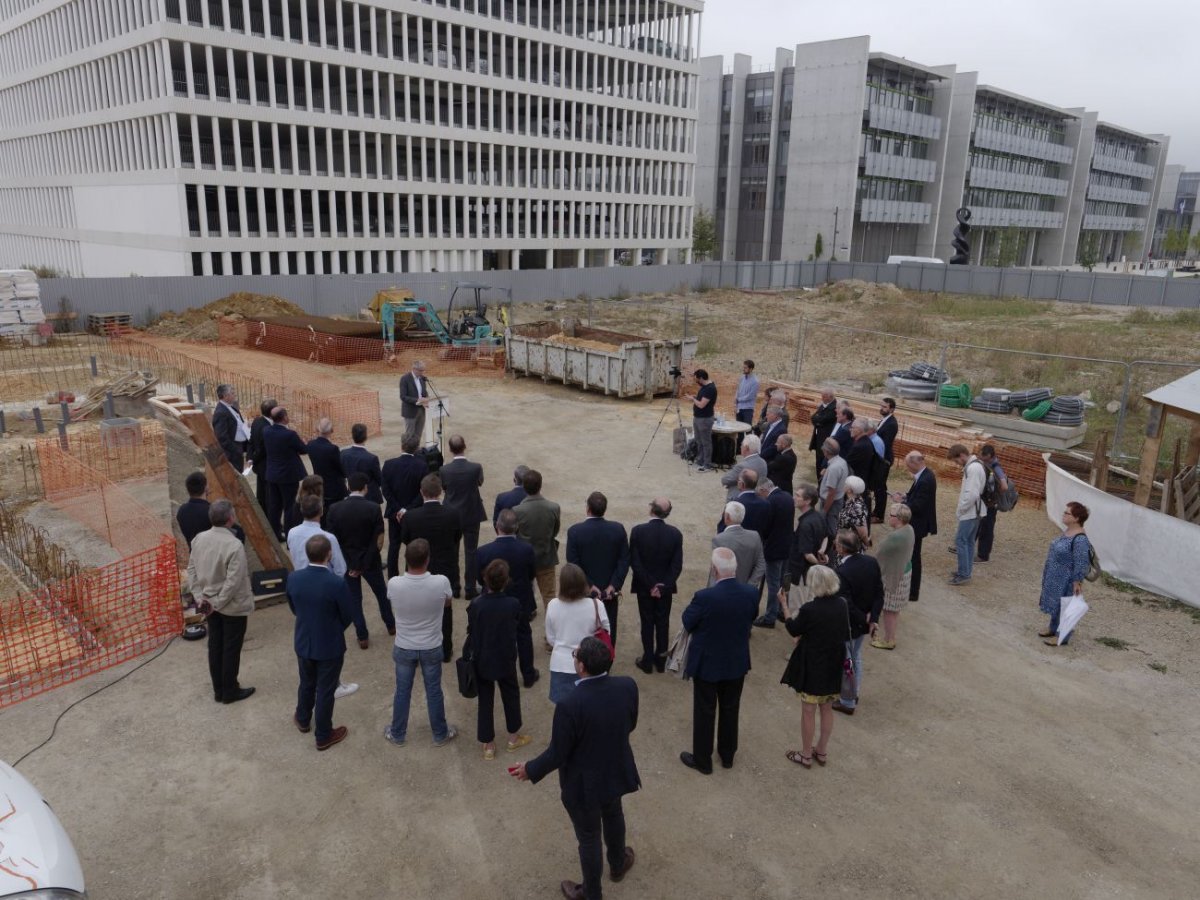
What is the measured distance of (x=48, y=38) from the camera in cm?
4691

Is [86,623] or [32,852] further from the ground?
[32,852]

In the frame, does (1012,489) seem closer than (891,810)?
No

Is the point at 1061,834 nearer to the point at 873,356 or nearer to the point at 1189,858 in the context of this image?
the point at 1189,858

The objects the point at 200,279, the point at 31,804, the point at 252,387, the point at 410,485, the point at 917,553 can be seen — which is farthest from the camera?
the point at 200,279

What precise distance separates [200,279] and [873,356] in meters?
27.5

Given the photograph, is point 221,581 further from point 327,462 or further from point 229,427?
point 229,427

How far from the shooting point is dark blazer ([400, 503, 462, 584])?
754 centimetres

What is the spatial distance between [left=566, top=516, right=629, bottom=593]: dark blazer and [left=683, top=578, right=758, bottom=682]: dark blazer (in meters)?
1.46

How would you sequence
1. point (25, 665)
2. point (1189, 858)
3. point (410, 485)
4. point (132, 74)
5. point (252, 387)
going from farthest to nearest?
point (132, 74), point (252, 387), point (410, 485), point (25, 665), point (1189, 858)

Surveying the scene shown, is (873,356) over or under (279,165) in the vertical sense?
under

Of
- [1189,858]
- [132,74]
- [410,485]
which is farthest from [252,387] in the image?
[132,74]

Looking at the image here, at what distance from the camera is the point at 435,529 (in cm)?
759

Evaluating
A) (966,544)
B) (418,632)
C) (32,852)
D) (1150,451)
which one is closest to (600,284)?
(1150,451)

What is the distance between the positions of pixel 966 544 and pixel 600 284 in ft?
139
